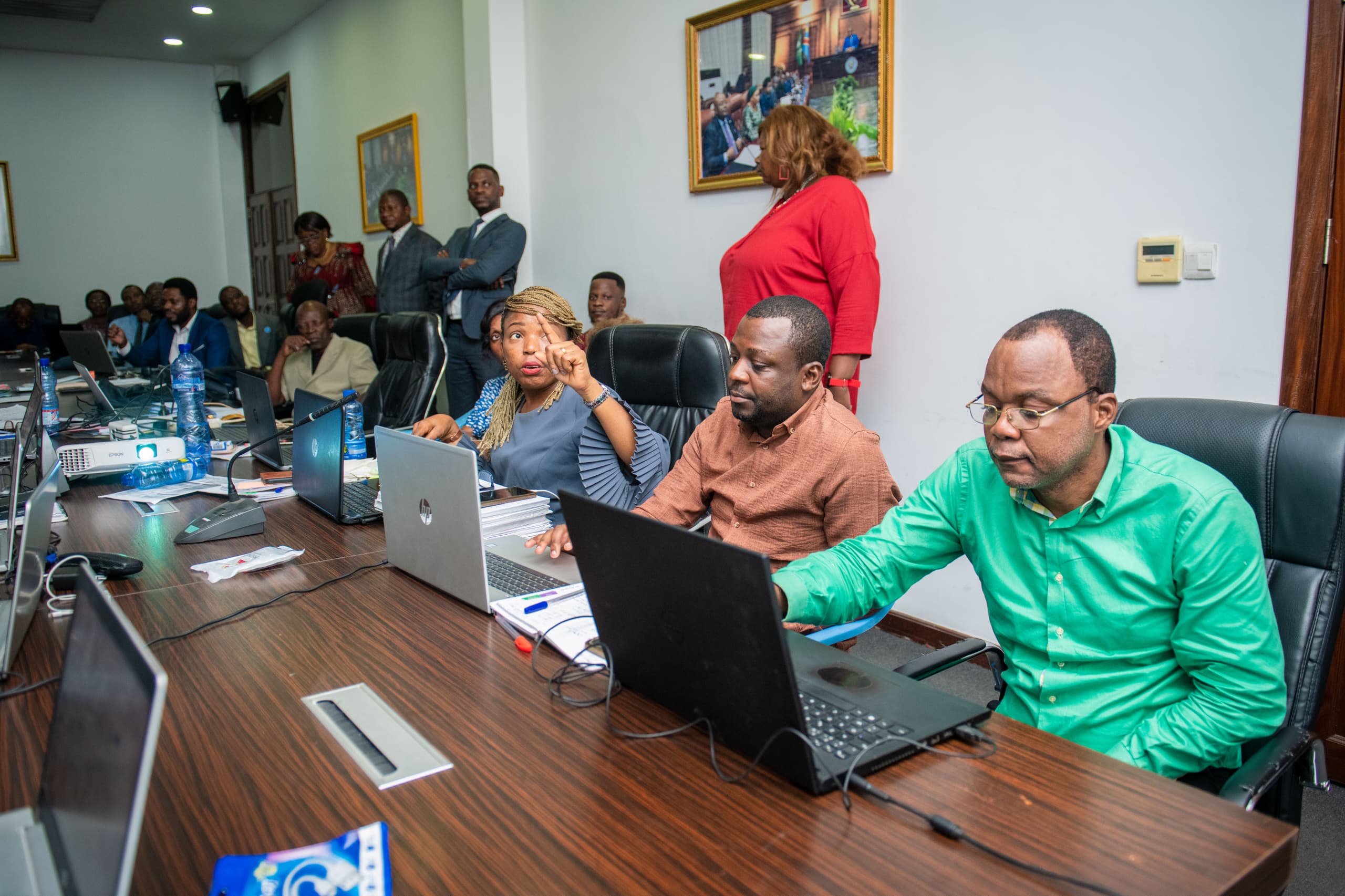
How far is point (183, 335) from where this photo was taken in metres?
5.91

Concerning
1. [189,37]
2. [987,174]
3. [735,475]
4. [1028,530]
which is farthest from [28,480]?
[189,37]

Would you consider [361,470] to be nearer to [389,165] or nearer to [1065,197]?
[1065,197]

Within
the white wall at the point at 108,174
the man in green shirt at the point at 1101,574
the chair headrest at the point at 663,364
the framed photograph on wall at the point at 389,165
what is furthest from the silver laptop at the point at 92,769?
the white wall at the point at 108,174

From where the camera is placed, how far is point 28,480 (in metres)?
2.41

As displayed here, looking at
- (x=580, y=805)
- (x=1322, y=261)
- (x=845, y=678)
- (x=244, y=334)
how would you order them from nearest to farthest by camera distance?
(x=580, y=805) → (x=845, y=678) → (x=1322, y=261) → (x=244, y=334)

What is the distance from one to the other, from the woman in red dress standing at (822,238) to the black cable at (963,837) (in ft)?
6.24

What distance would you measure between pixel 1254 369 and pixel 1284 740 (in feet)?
4.27

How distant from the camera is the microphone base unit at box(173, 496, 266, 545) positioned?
1.84 meters

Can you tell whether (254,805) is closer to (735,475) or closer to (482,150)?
(735,475)

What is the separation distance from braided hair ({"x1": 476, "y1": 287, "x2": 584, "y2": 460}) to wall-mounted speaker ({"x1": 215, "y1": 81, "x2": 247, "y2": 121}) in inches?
291

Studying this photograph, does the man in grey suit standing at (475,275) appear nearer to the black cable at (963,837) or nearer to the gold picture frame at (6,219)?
the black cable at (963,837)

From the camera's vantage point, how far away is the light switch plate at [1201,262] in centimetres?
218

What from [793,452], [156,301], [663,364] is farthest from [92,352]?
[793,452]

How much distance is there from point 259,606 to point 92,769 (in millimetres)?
826
